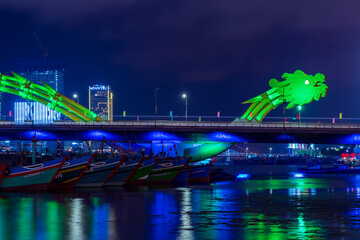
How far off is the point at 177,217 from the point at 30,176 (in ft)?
85.8

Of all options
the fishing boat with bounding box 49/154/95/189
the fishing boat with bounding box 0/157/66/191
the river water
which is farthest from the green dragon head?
the fishing boat with bounding box 0/157/66/191

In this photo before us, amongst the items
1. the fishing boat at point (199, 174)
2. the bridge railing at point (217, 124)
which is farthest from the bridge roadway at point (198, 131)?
the fishing boat at point (199, 174)

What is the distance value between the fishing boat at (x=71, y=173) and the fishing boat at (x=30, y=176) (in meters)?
1.85

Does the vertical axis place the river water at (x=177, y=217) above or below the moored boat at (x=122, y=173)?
below

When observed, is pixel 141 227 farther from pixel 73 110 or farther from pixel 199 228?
pixel 73 110

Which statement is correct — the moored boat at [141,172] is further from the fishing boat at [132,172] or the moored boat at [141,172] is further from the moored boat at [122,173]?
the moored boat at [122,173]

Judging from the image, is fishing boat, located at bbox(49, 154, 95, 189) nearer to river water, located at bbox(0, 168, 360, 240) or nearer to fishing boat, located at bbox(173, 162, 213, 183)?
river water, located at bbox(0, 168, 360, 240)

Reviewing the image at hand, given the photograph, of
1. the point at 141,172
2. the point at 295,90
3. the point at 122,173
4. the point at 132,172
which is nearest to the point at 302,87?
the point at 295,90

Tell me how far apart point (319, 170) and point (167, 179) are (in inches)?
2902

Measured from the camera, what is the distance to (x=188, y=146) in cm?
13638

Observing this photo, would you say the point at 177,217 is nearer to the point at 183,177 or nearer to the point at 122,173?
the point at 122,173

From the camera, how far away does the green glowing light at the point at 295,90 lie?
127375 millimetres

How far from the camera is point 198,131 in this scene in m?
120

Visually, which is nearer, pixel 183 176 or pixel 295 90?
pixel 183 176
